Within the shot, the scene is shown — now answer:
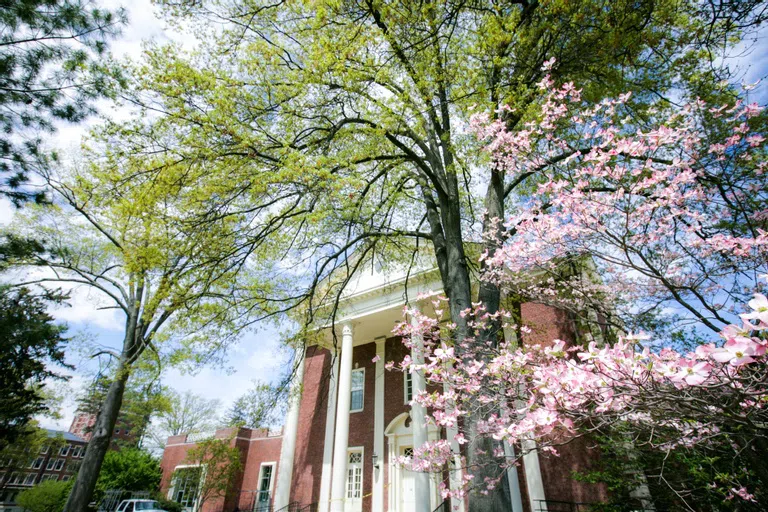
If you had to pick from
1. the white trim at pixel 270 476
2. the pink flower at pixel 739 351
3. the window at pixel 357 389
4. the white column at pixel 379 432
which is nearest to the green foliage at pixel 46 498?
the white trim at pixel 270 476

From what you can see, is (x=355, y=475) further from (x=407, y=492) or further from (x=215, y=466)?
(x=215, y=466)

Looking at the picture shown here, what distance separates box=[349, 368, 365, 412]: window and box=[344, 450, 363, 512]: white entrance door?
180 centimetres

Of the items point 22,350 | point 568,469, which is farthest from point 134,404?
point 568,469

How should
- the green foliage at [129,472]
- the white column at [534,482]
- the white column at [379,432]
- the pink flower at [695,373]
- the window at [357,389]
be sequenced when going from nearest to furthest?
the pink flower at [695,373], the white column at [534,482], the white column at [379,432], the window at [357,389], the green foliage at [129,472]

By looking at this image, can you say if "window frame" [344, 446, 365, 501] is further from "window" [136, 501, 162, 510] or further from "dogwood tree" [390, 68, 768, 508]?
"dogwood tree" [390, 68, 768, 508]

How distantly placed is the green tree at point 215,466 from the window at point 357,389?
7.61 meters

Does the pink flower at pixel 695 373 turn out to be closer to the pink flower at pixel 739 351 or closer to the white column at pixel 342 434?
the pink flower at pixel 739 351

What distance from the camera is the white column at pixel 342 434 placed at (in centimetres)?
1282

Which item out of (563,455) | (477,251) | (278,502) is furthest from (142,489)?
(477,251)

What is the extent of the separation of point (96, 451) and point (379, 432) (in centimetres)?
955

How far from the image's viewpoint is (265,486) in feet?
66.3

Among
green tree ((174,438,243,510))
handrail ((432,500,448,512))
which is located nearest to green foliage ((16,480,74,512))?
green tree ((174,438,243,510))

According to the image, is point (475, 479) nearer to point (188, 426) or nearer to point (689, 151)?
point (689, 151)

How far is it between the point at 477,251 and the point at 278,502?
500 inches
